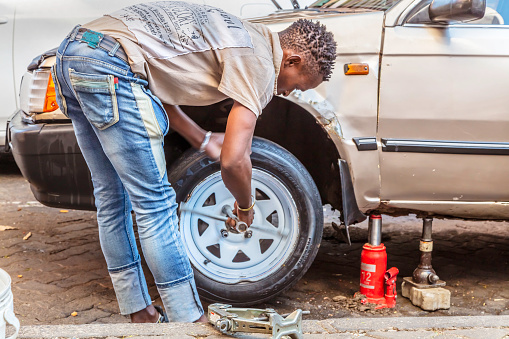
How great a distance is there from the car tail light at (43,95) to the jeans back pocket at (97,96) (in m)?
1.02

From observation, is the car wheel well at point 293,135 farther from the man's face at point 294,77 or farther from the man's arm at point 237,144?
the man's arm at point 237,144

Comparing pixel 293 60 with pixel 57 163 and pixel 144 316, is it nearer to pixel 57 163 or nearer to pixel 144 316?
pixel 144 316

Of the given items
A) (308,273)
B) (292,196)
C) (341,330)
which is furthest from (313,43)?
(308,273)

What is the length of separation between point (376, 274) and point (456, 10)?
4.24 feet

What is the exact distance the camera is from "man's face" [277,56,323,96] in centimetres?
226

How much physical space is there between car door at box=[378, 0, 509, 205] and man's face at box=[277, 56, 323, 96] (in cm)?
70

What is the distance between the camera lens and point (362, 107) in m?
2.92

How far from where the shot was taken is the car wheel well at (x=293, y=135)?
3062 mm

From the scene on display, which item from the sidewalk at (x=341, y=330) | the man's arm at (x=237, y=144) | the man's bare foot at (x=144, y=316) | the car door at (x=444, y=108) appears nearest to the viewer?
the man's arm at (x=237, y=144)

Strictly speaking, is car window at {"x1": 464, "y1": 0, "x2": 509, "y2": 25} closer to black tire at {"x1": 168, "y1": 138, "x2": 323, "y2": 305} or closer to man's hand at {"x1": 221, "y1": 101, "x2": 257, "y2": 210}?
black tire at {"x1": 168, "y1": 138, "x2": 323, "y2": 305}

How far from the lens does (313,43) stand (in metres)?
2.26

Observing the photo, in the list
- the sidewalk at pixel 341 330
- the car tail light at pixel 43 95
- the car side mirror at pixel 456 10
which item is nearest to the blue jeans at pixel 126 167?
the sidewalk at pixel 341 330

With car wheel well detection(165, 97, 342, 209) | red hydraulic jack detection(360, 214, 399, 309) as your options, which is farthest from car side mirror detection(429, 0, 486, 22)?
red hydraulic jack detection(360, 214, 399, 309)

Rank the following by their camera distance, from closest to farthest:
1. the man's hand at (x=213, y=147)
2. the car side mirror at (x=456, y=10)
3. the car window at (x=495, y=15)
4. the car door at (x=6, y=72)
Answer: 1. the man's hand at (x=213, y=147)
2. the car side mirror at (x=456, y=10)
3. the car window at (x=495, y=15)
4. the car door at (x=6, y=72)
